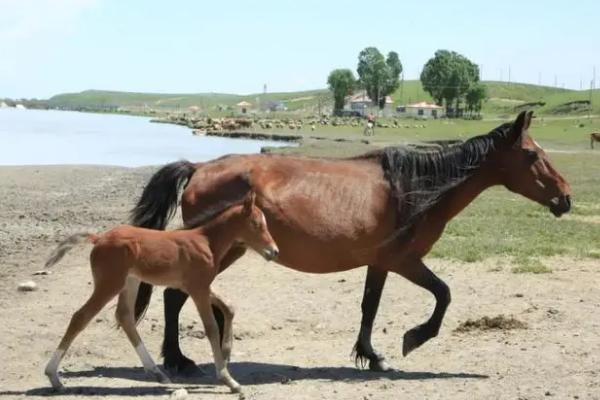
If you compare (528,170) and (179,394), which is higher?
(528,170)

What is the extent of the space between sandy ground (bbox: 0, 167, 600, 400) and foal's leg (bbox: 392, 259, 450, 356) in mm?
296

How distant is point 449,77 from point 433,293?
139m

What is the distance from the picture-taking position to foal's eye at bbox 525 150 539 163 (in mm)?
9141

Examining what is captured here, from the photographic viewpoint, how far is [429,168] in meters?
9.17

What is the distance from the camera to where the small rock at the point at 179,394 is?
7.37 metres

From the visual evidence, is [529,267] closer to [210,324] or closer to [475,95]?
[210,324]

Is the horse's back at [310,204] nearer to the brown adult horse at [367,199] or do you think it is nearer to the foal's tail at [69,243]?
the brown adult horse at [367,199]

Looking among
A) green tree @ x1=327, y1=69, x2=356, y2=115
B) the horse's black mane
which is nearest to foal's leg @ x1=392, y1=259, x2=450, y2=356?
the horse's black mane

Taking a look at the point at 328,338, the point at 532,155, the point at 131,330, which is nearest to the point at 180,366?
the point at 131,330

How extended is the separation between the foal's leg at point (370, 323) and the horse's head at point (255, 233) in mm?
1589

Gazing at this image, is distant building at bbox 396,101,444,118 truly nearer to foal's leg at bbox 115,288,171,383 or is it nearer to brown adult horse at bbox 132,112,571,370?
brown adult horse at bbox 132,112,571,370

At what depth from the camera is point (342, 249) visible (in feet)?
28.7

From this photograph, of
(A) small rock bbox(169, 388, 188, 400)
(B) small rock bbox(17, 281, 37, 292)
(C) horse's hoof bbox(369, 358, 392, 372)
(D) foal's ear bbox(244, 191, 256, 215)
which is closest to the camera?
(A) small rock bbox(169, 388, 188, 400)

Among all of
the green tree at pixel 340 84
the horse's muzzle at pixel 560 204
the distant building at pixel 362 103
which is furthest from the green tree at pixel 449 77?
the horse's muzzle at pixel 560 204
